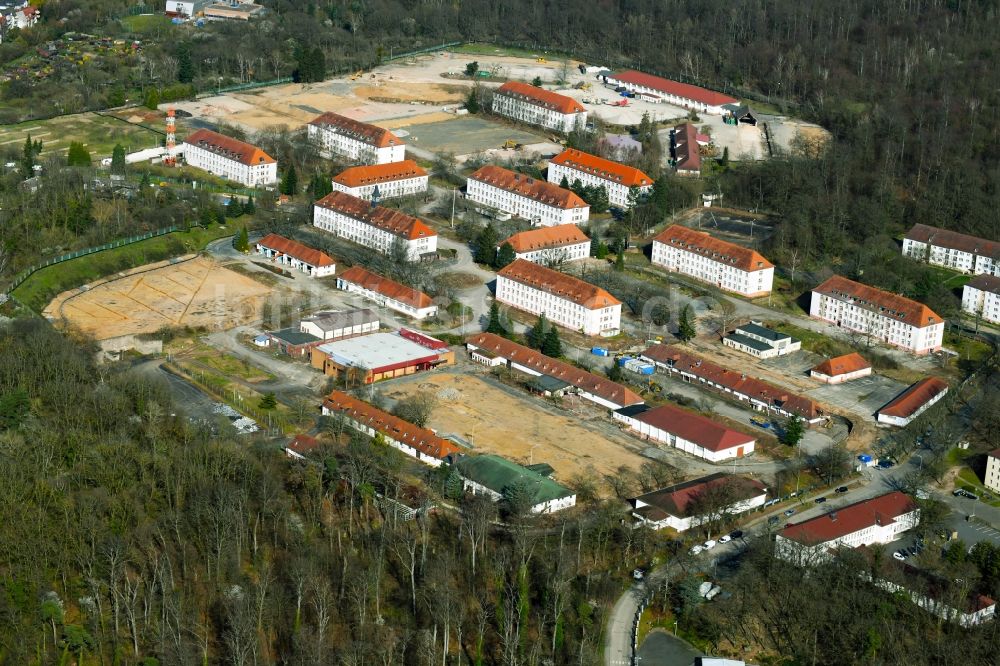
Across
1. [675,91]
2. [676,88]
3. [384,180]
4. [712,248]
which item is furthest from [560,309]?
[676,88]

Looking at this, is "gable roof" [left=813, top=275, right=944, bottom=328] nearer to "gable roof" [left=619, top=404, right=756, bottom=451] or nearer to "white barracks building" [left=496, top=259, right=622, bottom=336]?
"white barracks building" [left=496, top=259, right=622, bottom=336]

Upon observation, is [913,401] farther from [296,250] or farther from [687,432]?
[296,250]

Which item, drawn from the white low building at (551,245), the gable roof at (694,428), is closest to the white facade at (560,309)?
the white low building at (551,245)

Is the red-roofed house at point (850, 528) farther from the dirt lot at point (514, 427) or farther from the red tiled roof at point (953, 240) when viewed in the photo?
the red tiled roof at point (953, 240)

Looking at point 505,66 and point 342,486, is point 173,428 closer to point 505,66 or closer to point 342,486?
point 342,486

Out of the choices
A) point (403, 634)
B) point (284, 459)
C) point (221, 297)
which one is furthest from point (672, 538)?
point (221, 297)
